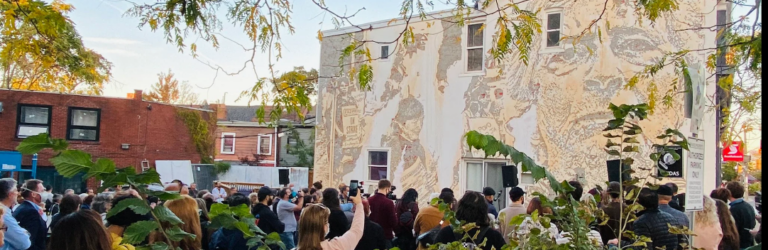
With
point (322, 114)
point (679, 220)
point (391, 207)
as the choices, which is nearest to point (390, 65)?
point (322, 114)

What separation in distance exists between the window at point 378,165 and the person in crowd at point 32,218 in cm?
1102

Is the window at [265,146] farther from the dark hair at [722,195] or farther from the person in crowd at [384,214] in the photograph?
the dark hair at [722,195]

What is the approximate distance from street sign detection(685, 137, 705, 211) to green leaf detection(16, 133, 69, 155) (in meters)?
4.27

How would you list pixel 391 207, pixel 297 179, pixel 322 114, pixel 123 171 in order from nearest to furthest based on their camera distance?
1. pixel 123 171
2. pixel 391 207
3. pixel 322 114
4. pixel 297 179

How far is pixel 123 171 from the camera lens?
2123mm

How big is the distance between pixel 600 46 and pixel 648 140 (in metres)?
2.41

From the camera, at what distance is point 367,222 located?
709 cm

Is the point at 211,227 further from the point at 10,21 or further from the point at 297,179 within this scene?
the point at 297,179

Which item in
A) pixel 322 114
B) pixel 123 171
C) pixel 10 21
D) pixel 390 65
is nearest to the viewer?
pixel 123 171

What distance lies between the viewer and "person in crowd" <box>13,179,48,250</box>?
6934 mm

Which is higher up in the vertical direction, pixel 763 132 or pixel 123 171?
pixel 763 132

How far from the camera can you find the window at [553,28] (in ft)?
48.8

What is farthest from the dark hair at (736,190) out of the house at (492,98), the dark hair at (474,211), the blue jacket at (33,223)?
the blue jacket at (33,223)

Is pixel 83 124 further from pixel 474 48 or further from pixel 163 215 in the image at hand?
pixel 163 215
